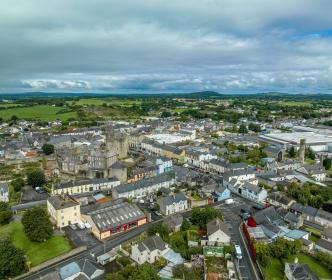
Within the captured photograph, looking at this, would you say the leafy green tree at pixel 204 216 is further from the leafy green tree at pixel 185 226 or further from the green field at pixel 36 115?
the green field at pixel 36 115

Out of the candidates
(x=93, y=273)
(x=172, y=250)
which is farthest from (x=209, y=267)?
(x=93, y=273)

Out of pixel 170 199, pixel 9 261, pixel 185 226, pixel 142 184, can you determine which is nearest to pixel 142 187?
pixel 142 184

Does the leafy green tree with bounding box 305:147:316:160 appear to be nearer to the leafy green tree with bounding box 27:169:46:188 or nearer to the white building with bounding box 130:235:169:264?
the white building with bounding box 130:235:169:264

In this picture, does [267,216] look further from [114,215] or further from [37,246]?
[37,246]

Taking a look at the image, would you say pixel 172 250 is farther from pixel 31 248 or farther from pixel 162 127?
pixel 162 127

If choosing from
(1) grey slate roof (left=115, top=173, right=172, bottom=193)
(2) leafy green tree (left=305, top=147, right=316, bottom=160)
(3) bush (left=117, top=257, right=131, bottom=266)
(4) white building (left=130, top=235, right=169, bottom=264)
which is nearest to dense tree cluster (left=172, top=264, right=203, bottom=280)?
(4) white building (left=130, top=235, right=169, bottom=264)

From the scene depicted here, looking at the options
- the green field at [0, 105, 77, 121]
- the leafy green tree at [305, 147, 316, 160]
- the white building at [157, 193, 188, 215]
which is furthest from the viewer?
the green field at [0, 105, 77, 121]

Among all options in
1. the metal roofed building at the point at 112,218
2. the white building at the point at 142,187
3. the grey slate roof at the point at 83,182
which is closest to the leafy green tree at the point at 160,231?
the metal roofed building at the point at 112,218
